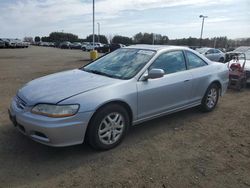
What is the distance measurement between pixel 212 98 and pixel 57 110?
3629 mm

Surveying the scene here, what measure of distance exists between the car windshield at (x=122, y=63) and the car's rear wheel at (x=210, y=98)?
1.72 m

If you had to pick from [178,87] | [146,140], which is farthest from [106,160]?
[178,87]

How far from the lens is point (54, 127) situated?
3133 millimetres

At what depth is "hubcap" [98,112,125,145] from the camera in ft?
11.7

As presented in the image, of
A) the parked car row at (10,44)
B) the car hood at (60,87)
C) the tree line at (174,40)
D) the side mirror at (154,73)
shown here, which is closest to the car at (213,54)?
the side mirror at (154,73)

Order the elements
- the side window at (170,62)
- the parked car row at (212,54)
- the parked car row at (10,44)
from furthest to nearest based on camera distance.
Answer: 1. the parked car row at (10,44)
2. the parked car row at (212,54)
3. the side window at (170,62)

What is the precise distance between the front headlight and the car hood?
80 millimetres

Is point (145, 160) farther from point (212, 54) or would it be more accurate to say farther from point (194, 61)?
point (212, 54)

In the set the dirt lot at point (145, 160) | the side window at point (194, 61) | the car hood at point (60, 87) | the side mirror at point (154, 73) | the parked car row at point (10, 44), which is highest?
the side window at point (194, 61)

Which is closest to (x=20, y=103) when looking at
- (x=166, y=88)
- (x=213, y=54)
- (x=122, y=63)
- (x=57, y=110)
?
(x=57, y=110)

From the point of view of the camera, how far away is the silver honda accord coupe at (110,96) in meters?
3.24

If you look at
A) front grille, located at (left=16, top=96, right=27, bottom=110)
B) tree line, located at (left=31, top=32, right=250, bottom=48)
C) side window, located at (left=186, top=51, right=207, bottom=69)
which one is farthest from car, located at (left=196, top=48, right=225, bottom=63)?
tree line, located at (left=31, top=32, right=250, bottom=48)

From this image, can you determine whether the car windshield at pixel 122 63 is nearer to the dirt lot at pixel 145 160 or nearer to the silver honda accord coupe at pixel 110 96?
the silver honda accord coupe at pixel 110 96

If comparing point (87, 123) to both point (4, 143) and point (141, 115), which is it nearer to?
point (141, 115)
